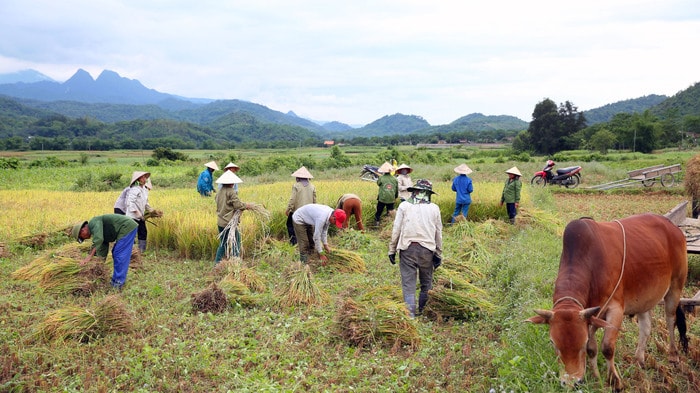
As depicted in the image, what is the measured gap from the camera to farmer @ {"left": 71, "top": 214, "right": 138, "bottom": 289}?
20.4ft

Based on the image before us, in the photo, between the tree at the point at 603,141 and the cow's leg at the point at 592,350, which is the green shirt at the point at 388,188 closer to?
the cow's leg at the point at 592,350

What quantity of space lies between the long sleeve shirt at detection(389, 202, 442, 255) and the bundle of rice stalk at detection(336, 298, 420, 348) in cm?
81

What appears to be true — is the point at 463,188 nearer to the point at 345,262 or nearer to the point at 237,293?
the point at 345,262

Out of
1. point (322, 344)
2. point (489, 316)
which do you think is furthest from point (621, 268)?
point (322, 344)

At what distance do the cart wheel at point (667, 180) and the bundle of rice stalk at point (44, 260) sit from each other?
19.0 m

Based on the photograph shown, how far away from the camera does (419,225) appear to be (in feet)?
17.7

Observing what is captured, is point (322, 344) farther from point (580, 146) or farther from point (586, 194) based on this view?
point (580, 146)

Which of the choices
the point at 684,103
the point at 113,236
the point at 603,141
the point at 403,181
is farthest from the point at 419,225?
the point at 684,103

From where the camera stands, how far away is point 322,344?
189 inches

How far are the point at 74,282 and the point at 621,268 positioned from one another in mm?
6604

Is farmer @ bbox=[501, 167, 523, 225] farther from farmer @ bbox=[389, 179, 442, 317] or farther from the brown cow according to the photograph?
the brown cow

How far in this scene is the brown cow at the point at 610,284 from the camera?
10.6 ft

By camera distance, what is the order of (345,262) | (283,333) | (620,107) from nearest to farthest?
1. (283,333)
2. (345,262)
3. (620,107)

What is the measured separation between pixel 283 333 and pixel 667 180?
19.0 meters
